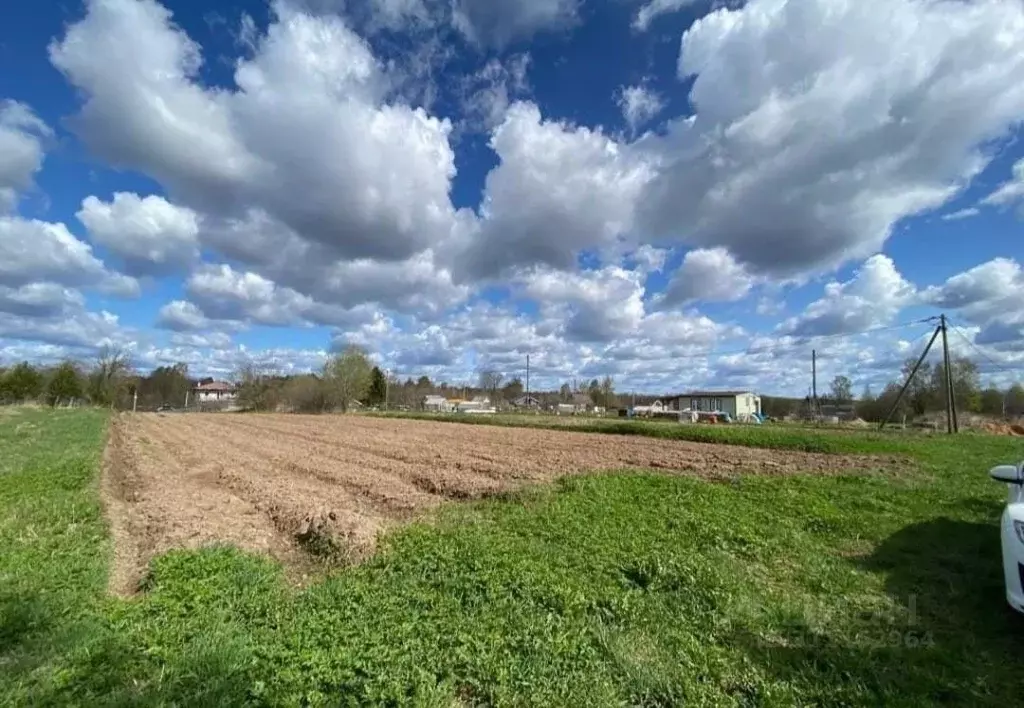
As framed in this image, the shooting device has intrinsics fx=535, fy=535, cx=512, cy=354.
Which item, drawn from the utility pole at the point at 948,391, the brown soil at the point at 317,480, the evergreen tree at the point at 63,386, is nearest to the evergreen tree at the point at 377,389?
the evergreen tree at the point at 63,386

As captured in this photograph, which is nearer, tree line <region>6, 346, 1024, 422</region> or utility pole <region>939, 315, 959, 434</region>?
utility pole <region>939, 315, 959, 434</region>

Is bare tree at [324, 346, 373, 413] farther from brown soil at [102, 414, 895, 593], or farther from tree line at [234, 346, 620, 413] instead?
brown soil at [102, 414, 895, 593]

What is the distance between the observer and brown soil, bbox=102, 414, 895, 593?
24.2ft

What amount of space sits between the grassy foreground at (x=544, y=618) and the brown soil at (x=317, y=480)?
68cm

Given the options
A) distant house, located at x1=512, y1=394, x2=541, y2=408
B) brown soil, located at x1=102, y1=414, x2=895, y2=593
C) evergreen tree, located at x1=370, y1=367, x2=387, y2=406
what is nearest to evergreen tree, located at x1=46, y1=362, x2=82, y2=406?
evergreen tree, located at x1=370, y1=367, x2=387, y2=406

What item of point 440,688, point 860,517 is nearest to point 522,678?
point 440,688

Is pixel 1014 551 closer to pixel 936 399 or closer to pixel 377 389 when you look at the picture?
pixel 936 399

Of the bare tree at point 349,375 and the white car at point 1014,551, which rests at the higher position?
the bare tree at point 349,375

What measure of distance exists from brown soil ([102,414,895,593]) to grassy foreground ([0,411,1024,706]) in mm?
685

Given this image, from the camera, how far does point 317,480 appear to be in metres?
12.8

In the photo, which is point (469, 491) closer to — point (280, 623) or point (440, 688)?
point (280, 623)

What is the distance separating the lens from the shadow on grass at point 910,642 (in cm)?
401

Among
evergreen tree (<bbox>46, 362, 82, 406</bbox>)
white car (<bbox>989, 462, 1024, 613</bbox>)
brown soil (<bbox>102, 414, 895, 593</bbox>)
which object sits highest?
evergreen tree (<bbox>46, 362, 82, 406</bbox>)

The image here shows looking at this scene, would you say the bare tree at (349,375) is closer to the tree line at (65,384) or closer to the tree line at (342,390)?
the tree line at (342,390)
